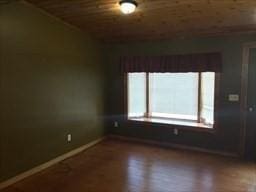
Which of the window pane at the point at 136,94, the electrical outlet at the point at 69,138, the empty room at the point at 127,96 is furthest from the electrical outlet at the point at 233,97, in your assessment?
the electrical outlet at the point at 69,138

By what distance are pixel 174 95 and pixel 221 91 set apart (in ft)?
3.27

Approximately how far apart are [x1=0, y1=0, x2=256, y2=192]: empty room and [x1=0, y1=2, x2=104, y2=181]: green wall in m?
0.02

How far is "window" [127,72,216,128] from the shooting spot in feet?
14.8

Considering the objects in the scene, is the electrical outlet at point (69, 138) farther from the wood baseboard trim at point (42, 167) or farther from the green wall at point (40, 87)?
the wood baseboard trim at point (42, 167)

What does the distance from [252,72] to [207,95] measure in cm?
91

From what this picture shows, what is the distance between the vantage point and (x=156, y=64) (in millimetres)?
4707

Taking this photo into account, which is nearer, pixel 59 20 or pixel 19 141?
pixel 19 141

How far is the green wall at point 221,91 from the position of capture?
4078mm

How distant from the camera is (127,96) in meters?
5.21

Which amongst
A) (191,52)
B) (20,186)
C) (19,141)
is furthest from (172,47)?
(20,186)

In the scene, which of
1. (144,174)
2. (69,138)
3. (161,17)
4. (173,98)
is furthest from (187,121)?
(69,138)

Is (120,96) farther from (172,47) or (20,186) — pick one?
(20,186)

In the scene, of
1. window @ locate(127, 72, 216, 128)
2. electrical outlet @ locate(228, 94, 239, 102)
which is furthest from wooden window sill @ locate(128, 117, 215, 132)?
electrical outlet @ locate(228, 94, 239, 102)

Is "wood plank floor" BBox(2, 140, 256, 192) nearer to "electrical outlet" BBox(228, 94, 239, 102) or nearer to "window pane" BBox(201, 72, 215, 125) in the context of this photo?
"window pane" BBox(201, 72, 215, 125)
